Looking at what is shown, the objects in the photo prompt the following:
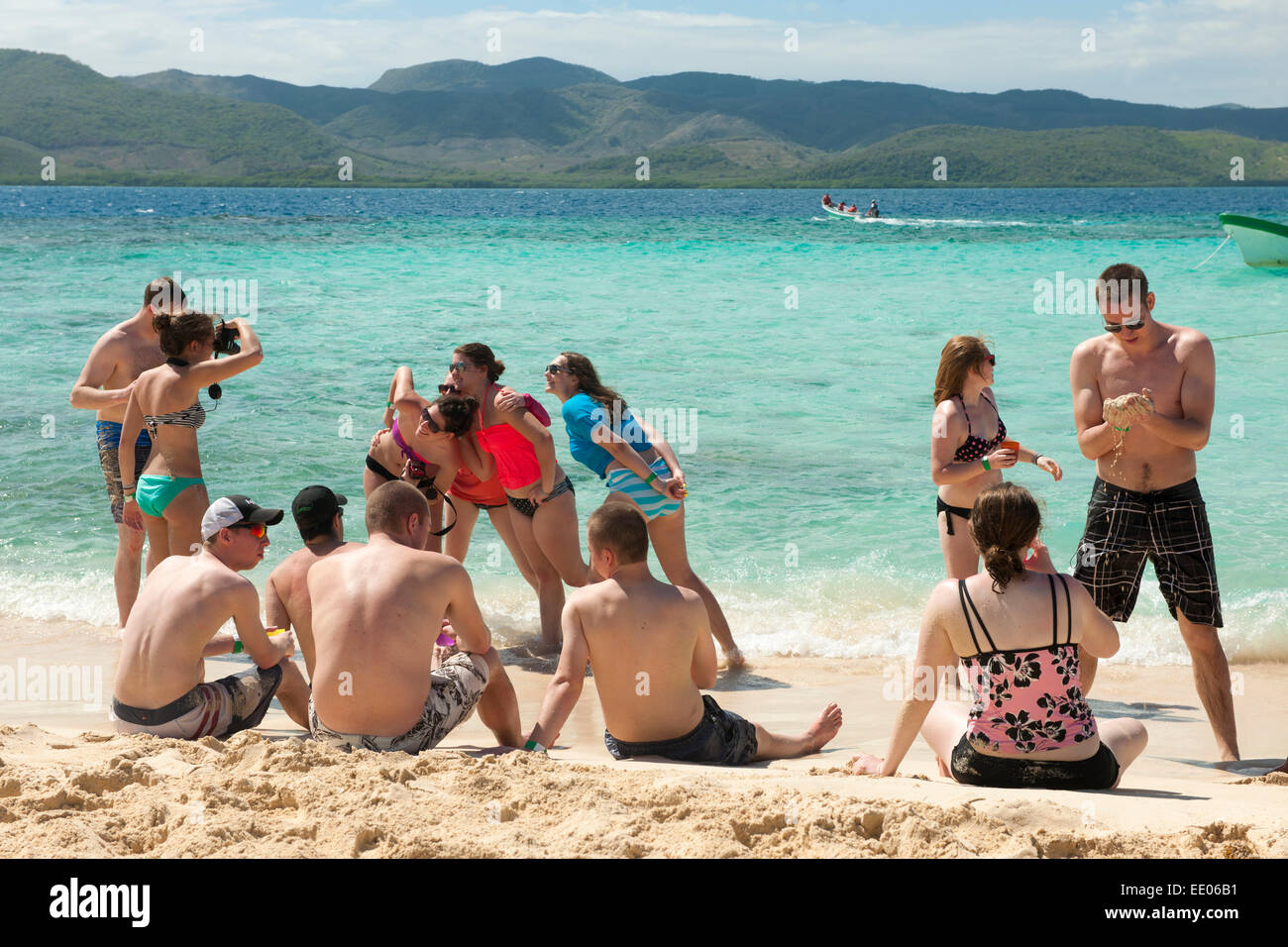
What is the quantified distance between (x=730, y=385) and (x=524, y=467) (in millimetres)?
8000

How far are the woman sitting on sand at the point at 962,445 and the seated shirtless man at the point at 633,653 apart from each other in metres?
1.49

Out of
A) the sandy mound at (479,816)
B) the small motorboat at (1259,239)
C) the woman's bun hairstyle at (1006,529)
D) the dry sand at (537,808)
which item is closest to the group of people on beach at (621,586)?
the woman's bun hairstyle at (1006,529)

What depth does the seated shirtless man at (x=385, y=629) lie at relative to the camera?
3717 millimetres

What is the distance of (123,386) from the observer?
586cm

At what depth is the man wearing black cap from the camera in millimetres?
4422

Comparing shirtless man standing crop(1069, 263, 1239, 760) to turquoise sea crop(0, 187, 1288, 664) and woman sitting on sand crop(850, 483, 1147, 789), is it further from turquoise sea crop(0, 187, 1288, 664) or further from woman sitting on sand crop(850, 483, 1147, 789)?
woman sitting on sand crop(850, 483, 1147, 789)

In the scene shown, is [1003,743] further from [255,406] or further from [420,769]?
[255,406]

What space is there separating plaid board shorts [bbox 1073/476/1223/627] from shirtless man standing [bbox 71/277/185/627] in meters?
4.63

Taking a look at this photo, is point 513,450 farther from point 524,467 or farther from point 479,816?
point 479,816

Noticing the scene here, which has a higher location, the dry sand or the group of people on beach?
the group of people on beach

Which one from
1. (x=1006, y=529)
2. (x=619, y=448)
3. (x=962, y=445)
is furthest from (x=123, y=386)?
(x=1006, y=529)

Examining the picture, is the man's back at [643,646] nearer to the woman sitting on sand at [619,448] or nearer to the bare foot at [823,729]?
the bare foot at [823,729]

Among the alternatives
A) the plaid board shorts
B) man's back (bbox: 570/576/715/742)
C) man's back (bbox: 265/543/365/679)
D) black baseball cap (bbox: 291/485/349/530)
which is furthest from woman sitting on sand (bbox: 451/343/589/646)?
the plaid board shorts
